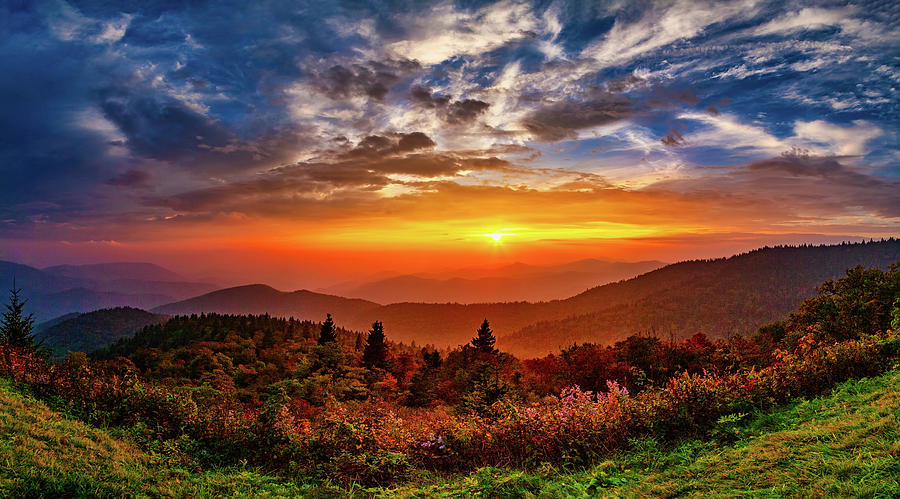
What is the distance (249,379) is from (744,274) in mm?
222015

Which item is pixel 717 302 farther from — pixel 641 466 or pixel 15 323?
pixel 15 323

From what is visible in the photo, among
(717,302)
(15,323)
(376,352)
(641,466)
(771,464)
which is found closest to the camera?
(771,464)

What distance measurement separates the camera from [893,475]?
3.97 meters

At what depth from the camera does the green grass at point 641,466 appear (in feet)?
14.6

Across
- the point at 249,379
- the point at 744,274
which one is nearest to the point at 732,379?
the point at 249,379

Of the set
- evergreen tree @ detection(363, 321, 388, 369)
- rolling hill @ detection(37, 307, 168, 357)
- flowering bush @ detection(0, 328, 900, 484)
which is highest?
flowering bush @ detection(0, 328, 900, 484)

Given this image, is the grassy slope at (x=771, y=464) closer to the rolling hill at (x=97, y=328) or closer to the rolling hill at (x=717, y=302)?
the rolling hill at (x=717, y=302)

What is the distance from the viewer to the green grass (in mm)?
4441

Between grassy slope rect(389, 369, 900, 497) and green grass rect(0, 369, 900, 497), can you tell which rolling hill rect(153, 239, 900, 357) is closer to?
grassy slope rect(389, 369, 900, 497)

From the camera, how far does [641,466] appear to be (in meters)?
6.10

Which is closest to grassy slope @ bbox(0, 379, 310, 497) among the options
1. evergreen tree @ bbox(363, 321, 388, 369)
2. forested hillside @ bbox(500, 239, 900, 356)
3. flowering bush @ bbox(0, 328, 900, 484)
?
flowering bush @ bbox(0, 328, 900, 484)

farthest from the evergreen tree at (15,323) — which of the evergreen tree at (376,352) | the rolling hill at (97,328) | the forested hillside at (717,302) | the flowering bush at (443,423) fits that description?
the rolling hill at (97,328)

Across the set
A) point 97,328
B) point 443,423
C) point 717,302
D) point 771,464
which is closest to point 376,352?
point 443,423

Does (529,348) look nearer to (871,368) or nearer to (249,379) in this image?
(249,379)
